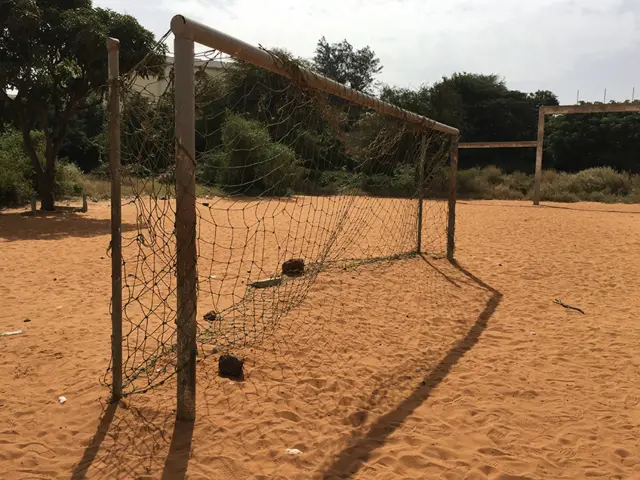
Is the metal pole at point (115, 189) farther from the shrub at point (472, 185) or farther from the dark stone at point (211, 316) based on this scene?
the shrub at point (472, 185)

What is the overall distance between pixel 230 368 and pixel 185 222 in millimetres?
1141

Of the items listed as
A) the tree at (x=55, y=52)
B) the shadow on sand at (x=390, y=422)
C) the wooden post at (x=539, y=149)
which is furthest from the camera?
the wooden post at (x=539, y=149)

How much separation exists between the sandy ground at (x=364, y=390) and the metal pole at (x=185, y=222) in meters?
0.22

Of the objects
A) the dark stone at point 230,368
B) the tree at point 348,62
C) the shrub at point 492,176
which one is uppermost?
the tree at point 348,62

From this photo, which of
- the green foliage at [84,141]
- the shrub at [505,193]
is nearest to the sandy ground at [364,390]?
the shrub at [505,193]

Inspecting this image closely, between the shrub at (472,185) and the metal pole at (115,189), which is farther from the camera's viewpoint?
the shrub at (472,185)

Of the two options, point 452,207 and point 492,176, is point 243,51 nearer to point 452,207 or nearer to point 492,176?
point 452,207

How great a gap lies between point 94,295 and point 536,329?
14.1ft

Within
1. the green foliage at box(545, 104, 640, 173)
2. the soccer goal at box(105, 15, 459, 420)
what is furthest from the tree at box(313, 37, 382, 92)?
the soccer goal at box(105, 15, 459, 420)

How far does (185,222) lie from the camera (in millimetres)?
2672

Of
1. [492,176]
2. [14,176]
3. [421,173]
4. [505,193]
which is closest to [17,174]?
[14,176]

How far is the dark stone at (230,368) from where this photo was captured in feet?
10.9

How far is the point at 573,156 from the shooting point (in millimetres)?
24703

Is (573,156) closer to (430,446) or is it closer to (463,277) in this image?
(463,277)
